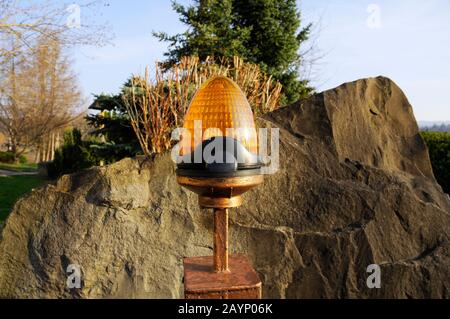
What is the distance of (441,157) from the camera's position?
292 inches

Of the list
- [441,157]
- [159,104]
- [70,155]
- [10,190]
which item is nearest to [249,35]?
[159,104]

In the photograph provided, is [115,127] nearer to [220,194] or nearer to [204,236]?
[204,236]

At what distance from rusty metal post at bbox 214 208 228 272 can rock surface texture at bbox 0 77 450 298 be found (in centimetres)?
132

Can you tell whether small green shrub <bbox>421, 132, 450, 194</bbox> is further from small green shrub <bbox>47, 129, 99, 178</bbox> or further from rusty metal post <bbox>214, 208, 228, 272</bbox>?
small green shrub <bbox>47, 129, 99, 178</bbox>

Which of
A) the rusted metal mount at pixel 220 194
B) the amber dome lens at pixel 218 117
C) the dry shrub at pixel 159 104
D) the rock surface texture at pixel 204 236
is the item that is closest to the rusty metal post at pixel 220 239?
the rusted metal mount at pixel 220 194

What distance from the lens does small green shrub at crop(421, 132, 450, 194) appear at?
7.18 metres

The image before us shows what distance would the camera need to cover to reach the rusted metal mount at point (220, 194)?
1439 mm

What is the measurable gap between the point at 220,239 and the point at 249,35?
8.71 m

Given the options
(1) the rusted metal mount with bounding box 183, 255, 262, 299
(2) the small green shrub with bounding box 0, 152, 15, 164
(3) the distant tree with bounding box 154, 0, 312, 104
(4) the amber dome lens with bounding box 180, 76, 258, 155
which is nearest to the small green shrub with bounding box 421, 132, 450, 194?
(3) the distant tree with bounding box 154, 0, 312, 104

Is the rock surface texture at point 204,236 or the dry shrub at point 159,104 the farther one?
the dry shrub at point 159,104

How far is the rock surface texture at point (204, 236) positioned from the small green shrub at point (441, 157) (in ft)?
15.7

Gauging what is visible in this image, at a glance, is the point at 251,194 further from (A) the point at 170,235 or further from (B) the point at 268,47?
(B) the point at 268,47

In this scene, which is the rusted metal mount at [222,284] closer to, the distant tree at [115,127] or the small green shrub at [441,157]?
the distant tree at [115,127]

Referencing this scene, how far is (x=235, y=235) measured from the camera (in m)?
2.94
